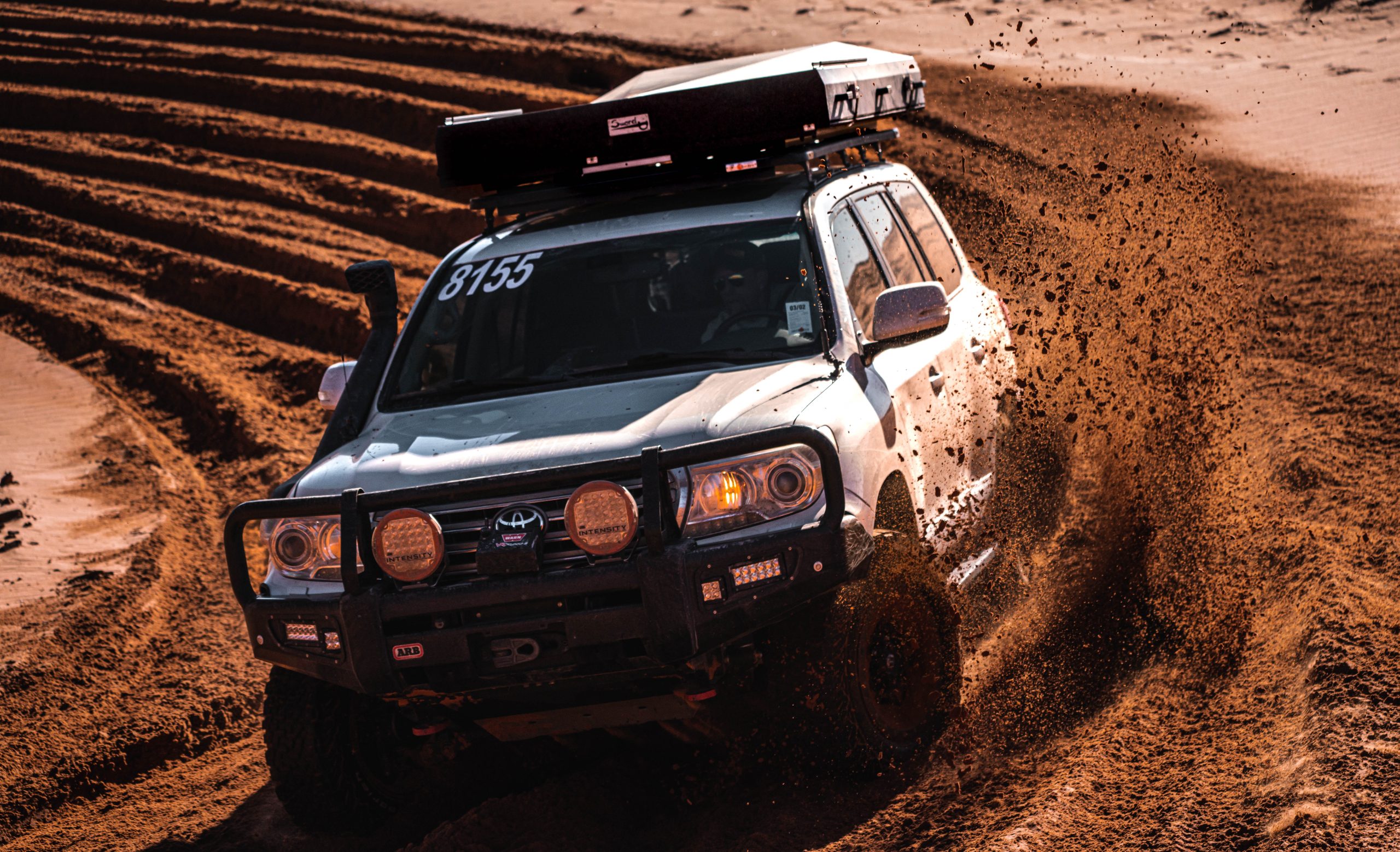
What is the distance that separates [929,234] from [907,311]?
5.86 ft

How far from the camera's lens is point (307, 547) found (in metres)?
4.65

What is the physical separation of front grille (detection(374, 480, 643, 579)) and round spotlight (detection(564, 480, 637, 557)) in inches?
3.1

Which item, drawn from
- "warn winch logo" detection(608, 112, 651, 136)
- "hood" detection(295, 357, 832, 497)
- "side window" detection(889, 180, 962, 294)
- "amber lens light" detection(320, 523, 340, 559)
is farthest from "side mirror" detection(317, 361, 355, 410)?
"side window" detection(889, 180, 962, 294)

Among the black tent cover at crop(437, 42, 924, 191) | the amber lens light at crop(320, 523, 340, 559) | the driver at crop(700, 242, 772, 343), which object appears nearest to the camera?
the amber lens light at crop(320, 523, 340, 559)

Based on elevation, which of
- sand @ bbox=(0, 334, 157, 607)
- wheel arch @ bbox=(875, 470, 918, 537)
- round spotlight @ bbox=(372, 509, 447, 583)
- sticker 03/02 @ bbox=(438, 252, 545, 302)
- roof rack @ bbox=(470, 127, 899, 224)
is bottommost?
sand @ bbox=(0, 334, 157, 607)

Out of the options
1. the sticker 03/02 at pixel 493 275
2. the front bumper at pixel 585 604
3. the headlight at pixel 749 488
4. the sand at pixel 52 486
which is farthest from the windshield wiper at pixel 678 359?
the sand at pixel 52 486

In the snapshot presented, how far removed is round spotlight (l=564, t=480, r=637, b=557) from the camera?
165 inches

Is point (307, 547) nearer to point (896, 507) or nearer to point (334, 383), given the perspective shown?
point (334, 383)

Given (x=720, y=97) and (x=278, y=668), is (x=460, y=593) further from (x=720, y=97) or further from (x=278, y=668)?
(x=720, y=97)

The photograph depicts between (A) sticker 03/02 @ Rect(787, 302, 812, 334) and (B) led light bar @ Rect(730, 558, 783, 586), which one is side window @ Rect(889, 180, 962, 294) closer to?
(A) sticker 03/02 @ Rect(787, 302, 812, 334)

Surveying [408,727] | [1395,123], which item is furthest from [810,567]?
[1395,123]

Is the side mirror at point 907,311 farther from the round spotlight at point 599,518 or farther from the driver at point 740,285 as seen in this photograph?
the round spotlight at point 599,518

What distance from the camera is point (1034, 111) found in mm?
18500

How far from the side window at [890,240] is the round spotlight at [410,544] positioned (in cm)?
249
